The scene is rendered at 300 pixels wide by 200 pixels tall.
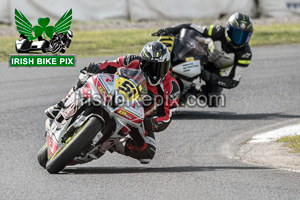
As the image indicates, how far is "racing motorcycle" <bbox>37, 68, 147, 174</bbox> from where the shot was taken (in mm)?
6848

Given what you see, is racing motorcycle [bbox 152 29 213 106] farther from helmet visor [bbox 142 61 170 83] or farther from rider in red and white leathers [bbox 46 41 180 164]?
helmet visor [bbox 142 61 170 83]

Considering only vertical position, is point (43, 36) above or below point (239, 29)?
below

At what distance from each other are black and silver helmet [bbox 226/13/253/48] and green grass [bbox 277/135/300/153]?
2.53 meters

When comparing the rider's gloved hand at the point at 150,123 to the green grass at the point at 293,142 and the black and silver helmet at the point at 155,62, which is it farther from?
the green grass at the point at 293,142

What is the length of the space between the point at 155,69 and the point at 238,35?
4373 mm

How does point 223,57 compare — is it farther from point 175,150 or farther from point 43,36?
point 43,36

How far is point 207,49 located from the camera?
11781mm

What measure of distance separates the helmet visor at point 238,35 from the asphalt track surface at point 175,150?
1307mm

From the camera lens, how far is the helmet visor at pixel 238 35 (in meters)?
11.6

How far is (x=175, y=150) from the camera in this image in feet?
30.2

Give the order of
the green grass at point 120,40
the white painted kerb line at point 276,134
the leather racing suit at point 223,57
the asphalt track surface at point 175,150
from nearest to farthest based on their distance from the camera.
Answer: the asphalt track surface at point 175,150 < the white painted kerb line at point 276,134 < the leather racing suit at point 223,57 < the green grass at point 120,40

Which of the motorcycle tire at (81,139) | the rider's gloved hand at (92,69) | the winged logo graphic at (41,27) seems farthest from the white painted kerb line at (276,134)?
the winged logo graphic at (41,27)

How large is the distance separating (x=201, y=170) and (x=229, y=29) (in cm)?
453

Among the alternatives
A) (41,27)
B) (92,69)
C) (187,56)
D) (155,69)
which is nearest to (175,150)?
(92,69)
